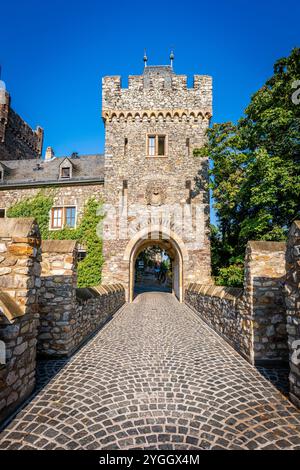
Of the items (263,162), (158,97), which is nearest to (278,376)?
(263,162)

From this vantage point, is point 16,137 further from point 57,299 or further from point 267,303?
point 267,303

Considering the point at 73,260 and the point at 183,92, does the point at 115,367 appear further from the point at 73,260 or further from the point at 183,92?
the point at 183,92

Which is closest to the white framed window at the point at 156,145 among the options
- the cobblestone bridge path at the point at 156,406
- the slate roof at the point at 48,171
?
the slate roof at the point at 48,171

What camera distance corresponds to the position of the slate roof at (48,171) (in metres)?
15.7

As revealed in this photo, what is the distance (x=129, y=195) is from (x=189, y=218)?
3882 millimetres

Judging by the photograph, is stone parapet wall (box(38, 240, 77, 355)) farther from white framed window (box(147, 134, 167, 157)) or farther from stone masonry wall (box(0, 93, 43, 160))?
stone masonry wall (box(0, 93, 43, 160))

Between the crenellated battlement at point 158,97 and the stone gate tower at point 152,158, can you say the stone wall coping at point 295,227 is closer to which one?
the stone gate tower at point 152,158

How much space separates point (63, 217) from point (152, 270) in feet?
79.6

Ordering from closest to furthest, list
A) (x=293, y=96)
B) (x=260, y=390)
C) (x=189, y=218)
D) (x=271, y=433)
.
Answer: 1. (x=271, y=433)
2. (x=260, y=390)
3. (x=293, y=96)
4. (x=189, y=218)

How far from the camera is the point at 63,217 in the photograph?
15188 millimetres

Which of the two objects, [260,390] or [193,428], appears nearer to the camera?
[193,428]

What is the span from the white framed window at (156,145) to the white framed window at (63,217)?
613cm

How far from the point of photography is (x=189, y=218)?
45.9 ft
